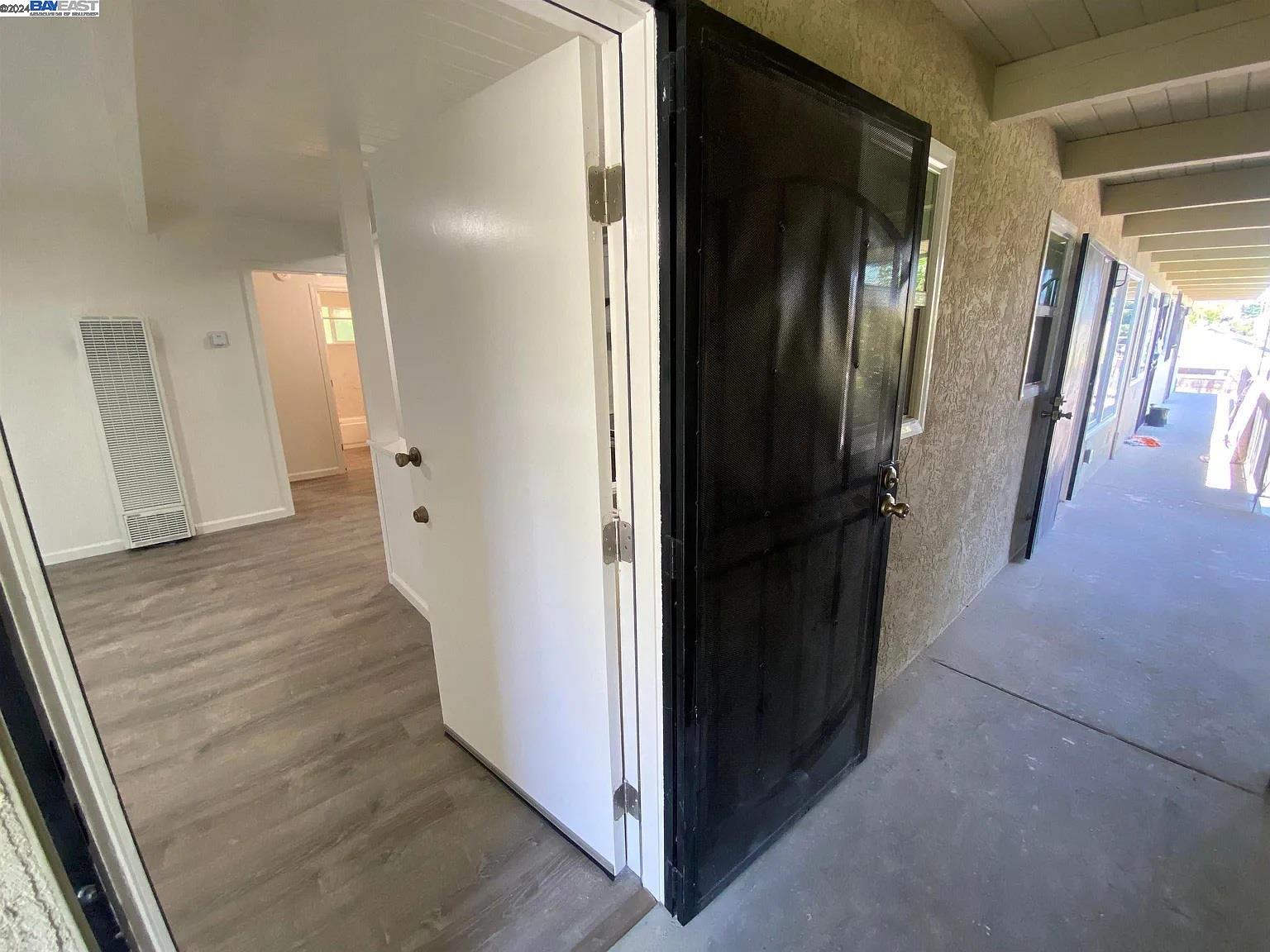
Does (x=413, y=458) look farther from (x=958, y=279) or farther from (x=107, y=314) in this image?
(x=107, y=314)

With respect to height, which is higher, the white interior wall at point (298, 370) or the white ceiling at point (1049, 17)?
the white ceiling at point (1049, 17)

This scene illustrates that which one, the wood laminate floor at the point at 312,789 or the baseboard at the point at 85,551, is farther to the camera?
the baseboard at the point at 85,551

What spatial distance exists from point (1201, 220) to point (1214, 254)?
6.76ft

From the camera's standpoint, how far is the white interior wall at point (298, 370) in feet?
16.8

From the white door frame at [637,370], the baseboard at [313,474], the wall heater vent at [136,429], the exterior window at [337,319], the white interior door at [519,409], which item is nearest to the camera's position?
the white door frame at [637,370]

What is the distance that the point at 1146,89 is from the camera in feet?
5.38

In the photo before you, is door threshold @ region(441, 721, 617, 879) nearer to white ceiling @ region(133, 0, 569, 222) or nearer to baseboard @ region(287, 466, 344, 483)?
white ceiling @ region(133, 0, 569, 222)

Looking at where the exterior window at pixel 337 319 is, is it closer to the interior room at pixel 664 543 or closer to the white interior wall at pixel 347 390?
the white interior wall at pixel 347 390

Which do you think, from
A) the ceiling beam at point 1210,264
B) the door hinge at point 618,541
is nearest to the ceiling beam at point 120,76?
the door hinge at point 618,541

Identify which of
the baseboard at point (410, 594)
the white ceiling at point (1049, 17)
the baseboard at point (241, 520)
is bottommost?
the baseboard at point (410, 594)

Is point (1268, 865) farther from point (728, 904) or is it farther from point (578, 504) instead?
point (578, 504)

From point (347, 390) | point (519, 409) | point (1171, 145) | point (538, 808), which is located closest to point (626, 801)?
point (538, 808)

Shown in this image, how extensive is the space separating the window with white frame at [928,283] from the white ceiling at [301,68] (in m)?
1.28

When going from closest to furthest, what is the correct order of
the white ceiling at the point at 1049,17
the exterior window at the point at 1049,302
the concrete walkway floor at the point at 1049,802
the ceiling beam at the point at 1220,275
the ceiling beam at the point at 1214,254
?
the concrete walkway floor at the point at 1049,802
the white ceiling at the point at 1049,17
the exterior window at the point at 1049,302
the ceiling beam at the point at 1214,254
the ceiling beam at the point at 1220,275
